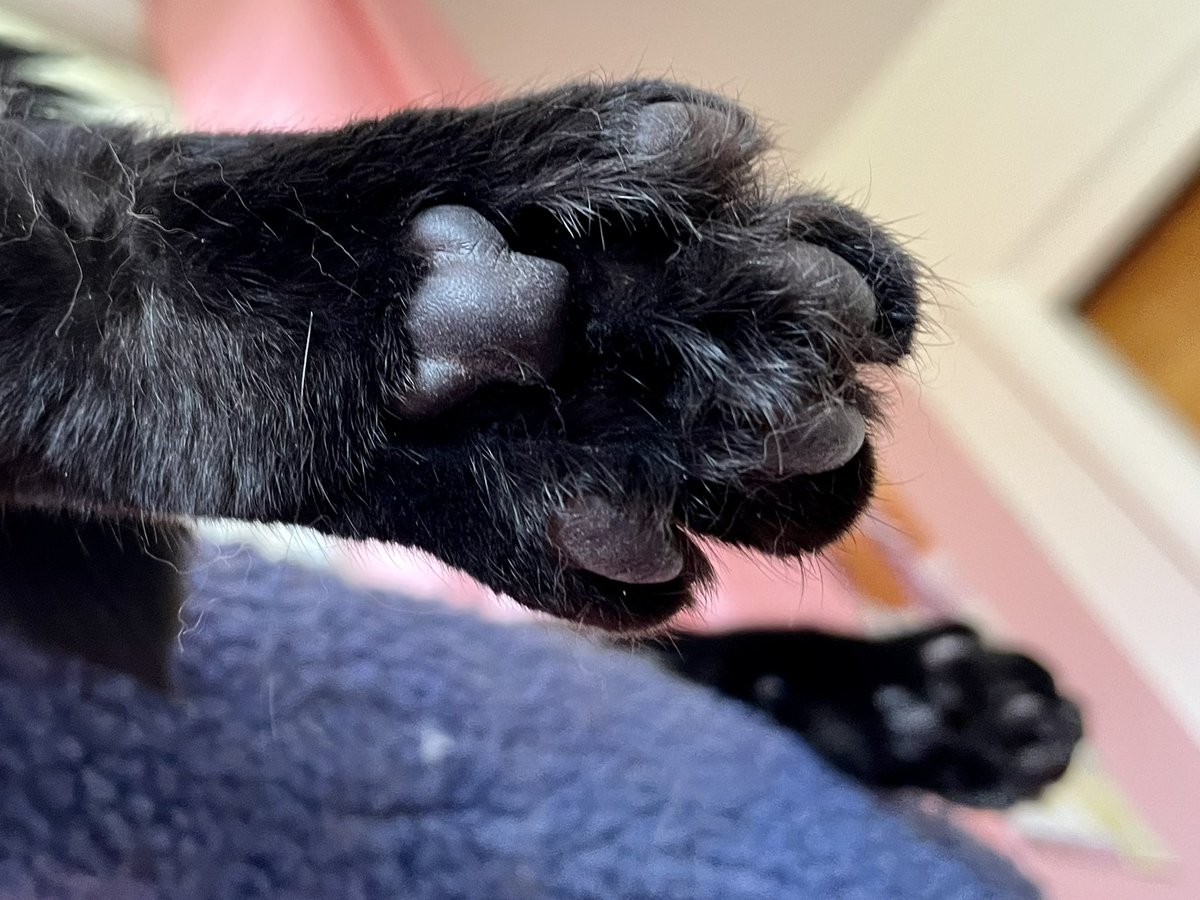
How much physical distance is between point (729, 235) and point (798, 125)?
168 centimetres

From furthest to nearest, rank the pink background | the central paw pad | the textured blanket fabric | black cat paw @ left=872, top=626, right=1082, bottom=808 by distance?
the pink background < black cat paw @ left=872, top=626, right=1082, bottom=808 < the textured blanket fabric < the central paw pad

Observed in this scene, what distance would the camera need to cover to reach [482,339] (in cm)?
26

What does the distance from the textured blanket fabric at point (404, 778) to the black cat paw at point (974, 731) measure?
50mm

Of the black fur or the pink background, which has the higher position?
the black fur

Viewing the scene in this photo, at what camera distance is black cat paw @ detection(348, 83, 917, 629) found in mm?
265

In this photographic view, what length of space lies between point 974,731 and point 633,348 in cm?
48

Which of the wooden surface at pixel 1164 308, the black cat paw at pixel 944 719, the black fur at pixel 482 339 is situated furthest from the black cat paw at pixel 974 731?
the wooden surface at pixel 1164 308

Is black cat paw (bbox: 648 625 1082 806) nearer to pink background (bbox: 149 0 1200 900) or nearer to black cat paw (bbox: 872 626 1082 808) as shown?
black cat paw (bbox: 872 626 1082 808)

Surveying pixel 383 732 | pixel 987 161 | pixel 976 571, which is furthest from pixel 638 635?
pixel 987 161

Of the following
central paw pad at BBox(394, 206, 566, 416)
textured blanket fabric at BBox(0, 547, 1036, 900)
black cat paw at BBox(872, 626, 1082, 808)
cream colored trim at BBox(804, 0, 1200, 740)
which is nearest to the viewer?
central paw pad at BBox(394, 206, 566, 416)

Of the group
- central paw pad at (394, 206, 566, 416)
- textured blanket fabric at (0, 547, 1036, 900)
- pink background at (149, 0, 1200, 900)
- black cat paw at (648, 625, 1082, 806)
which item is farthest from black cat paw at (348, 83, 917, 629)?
pink background at (149, 0, 1200, 900)

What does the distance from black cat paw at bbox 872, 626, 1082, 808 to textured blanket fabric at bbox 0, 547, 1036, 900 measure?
0.17ft

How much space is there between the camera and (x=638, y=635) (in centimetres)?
32

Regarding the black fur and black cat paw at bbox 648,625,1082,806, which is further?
black cat paw at bbox 648,625,1082,806
